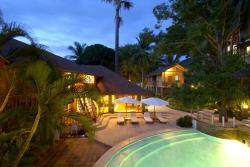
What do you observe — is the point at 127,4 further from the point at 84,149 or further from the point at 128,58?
the point at 84,149

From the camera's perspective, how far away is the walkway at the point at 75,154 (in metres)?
8.91

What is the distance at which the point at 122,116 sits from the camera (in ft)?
67.4

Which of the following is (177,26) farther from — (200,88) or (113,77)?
(113,77)

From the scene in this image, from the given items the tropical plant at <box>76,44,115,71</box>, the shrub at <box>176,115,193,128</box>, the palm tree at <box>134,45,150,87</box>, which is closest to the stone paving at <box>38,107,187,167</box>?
the shrub at <box>176,115,193,128</box>

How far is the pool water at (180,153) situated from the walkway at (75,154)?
0.93 meters

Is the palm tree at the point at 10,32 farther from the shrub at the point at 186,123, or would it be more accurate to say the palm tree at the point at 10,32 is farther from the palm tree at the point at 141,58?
the palm tree at the point at 141,58

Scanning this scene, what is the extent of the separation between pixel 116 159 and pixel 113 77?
18.3 metres

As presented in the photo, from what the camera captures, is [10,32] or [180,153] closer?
[10,32]

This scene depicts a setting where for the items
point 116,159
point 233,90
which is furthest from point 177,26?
point 116,159

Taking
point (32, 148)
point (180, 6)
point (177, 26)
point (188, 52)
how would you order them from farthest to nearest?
point (188, 52) → point (177, 26) → point (180, 6) → point (32, 148)

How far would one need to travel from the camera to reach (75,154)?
10062mm

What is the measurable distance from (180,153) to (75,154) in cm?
566

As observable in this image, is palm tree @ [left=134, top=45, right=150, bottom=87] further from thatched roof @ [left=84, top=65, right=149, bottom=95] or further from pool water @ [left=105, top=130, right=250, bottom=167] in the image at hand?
pool water @ [left=105, top=130, right=250, bottom=167]

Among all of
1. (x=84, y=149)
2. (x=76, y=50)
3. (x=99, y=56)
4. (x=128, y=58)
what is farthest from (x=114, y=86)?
(x=128, y=58)
